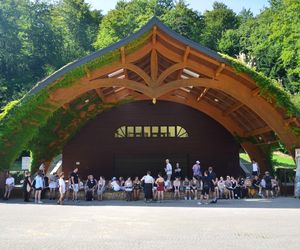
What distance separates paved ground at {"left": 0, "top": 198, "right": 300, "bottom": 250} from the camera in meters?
6.80

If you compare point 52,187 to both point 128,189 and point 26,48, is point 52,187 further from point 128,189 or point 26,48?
point 26,48

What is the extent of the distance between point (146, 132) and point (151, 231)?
644 inches

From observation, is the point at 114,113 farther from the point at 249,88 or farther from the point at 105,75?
the point at 249,88

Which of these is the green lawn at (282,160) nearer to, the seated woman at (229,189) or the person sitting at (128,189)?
the seated woman at (229,189)

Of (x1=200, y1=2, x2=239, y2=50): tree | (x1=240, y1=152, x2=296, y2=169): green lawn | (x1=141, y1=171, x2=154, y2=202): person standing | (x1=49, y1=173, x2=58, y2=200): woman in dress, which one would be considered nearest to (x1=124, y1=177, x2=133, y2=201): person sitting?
(x1=141, y1=171, x2=154, y2=202): person standing

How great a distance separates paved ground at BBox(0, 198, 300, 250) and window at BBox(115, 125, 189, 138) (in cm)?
1312

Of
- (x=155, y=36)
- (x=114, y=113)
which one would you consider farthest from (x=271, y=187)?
(x=114, y=113)

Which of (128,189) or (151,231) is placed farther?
(128,189)

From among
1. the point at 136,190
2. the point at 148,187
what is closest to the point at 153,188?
the point at 136,190

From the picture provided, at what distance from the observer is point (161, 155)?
24.4 meters

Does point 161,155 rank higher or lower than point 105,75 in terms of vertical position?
lower

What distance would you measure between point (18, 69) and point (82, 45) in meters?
15.7

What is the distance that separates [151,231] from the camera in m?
8.24

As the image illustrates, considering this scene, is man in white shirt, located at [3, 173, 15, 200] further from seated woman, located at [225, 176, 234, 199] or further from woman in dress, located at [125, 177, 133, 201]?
seated woman, located at [225, 176, 234, 199]
